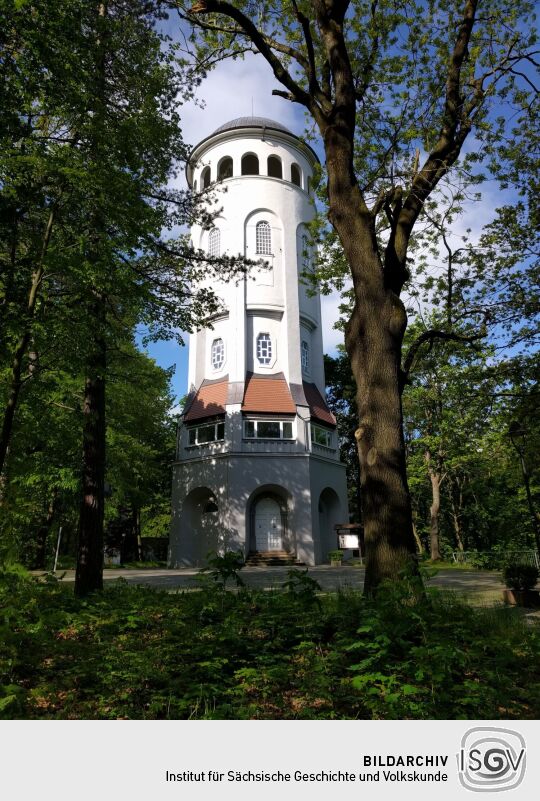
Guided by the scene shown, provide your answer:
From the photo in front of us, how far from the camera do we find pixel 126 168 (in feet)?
28.6

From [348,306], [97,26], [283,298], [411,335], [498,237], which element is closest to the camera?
[97,26]

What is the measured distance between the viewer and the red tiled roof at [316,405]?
1086 inches

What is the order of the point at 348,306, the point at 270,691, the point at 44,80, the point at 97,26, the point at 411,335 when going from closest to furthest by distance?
the point at 270,691 < the point at 44,80 < the point at 97,26 < the point at 348,306 < the point at 411,335

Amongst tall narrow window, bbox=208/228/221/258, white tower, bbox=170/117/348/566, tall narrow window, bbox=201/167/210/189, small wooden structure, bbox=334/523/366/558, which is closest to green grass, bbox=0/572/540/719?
small wooden structure, bbox=334/523/366/558

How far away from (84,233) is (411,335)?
2059cm

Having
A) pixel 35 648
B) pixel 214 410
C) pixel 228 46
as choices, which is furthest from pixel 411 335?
pixel 35 648

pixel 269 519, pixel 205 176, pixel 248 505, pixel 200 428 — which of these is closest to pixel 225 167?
pixel 205 176

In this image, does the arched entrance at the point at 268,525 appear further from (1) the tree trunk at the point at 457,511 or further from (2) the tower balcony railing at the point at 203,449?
(1) the tree trunk at the point at 457,511

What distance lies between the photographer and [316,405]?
28422 millimetres

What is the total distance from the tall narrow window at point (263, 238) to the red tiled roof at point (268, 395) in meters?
7.58

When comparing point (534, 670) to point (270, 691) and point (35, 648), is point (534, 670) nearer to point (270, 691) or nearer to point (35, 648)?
point (270, 691)

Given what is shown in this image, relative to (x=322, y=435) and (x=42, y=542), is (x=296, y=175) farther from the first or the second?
(x=42, y=542)

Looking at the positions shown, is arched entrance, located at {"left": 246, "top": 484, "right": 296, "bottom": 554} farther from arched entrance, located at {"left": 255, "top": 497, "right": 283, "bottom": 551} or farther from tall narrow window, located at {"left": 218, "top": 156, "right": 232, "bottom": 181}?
tall narrow window, located at {"left": 218, "top": 156, "right": 232, "bottom": 181}
